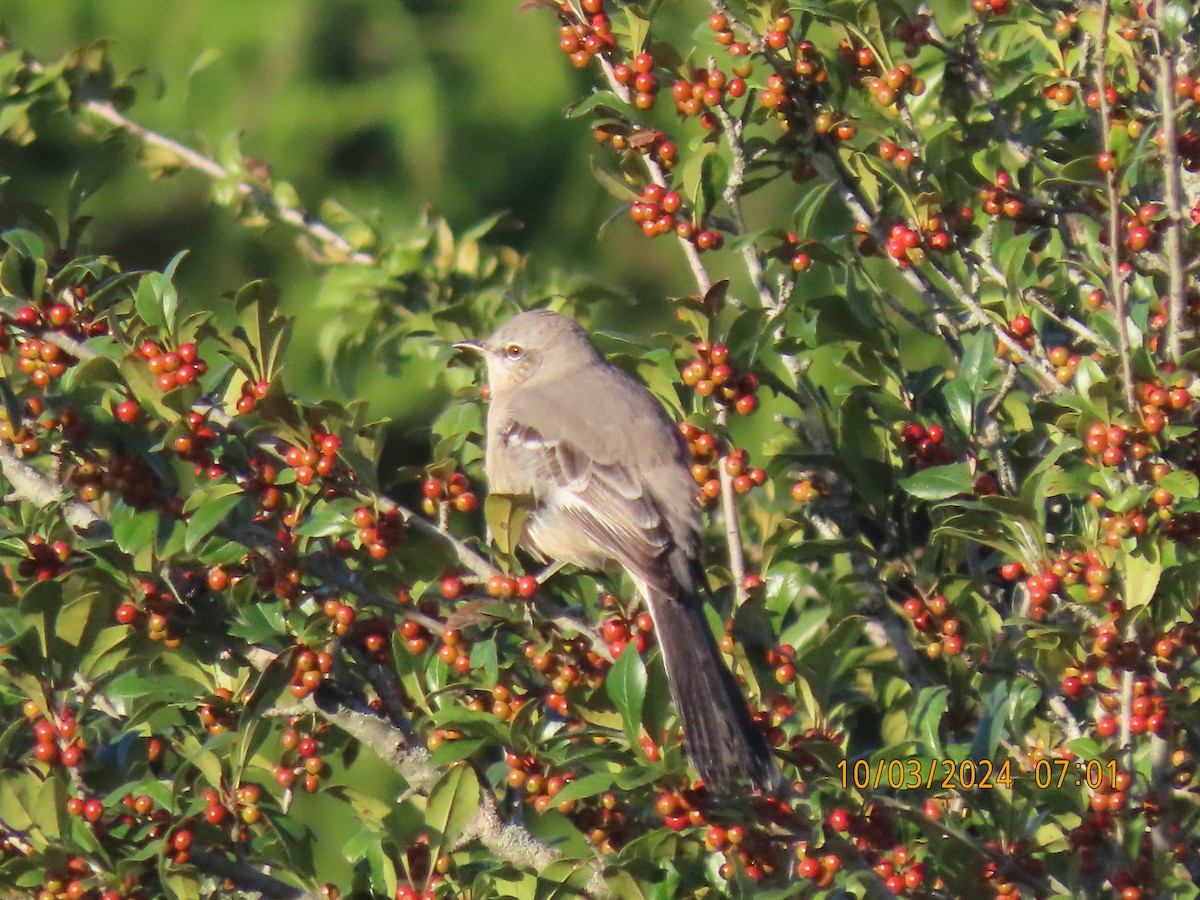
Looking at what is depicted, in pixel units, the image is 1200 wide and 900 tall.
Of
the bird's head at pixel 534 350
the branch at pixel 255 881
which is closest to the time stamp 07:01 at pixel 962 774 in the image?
the branch at pixel 255 881

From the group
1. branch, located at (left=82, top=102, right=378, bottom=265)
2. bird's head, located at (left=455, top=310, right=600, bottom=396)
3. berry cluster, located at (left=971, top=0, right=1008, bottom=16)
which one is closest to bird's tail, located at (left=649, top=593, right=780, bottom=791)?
bird's head, located at (left=455, top=310, right=600, bottom=396)

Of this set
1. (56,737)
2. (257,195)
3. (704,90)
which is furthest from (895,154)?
(257,195)

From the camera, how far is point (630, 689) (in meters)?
2.79

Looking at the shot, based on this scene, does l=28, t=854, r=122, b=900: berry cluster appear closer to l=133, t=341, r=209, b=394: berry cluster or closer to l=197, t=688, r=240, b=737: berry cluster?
l=197, t=688, r=240, b=737: berry cluster

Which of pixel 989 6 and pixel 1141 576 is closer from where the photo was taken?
pixel 1141 576

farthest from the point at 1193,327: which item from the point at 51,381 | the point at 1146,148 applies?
the point at 51,381

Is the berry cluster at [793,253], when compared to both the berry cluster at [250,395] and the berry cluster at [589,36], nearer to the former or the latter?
the berry cluster at [589,36]

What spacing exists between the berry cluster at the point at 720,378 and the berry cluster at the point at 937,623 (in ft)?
1.85

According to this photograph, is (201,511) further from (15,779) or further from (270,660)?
(15,779)

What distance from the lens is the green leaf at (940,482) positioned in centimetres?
294

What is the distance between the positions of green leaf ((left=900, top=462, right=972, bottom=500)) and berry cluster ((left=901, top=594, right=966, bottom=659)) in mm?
293

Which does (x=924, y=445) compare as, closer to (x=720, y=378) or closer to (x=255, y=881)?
(x=720, y=378)

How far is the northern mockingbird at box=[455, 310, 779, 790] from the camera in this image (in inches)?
131

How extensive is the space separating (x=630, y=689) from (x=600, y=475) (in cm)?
149
